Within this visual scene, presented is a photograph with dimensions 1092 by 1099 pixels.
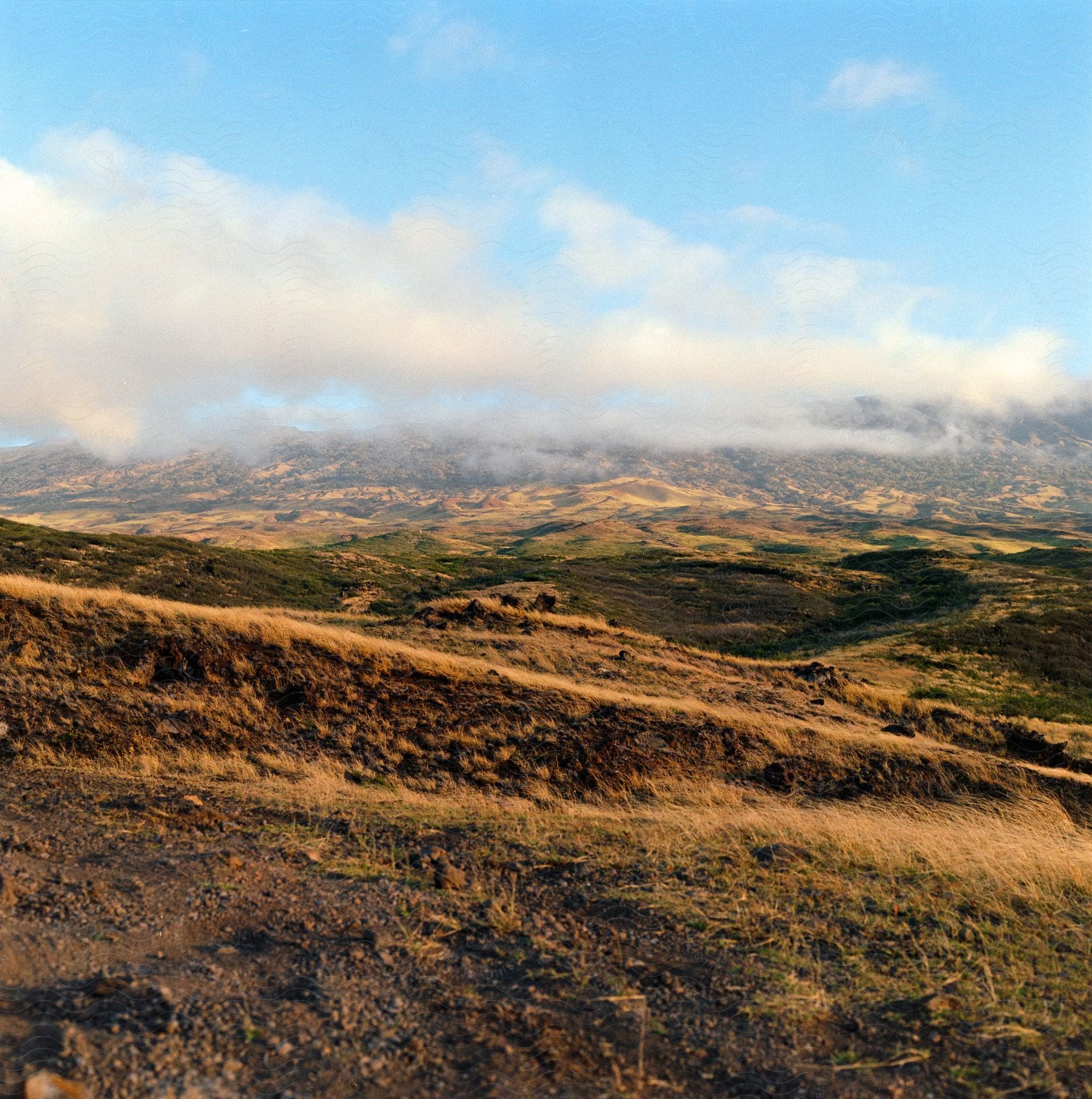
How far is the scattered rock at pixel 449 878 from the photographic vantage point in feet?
26.3

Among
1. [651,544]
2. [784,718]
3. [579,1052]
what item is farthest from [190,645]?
[651,544]

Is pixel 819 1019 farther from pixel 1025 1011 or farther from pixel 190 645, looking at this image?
pixel 190 645

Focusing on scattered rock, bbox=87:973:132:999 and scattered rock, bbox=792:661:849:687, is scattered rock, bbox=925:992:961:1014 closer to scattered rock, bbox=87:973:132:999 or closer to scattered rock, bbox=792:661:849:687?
scattered rock, bbox=87:973:132:999

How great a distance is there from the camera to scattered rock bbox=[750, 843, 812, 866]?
9.32 m

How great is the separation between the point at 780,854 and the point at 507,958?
472 centimetres

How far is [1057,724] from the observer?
83.0 feet

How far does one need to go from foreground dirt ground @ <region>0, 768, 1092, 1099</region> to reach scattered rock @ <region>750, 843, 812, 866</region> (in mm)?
41

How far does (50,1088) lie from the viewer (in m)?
4.22

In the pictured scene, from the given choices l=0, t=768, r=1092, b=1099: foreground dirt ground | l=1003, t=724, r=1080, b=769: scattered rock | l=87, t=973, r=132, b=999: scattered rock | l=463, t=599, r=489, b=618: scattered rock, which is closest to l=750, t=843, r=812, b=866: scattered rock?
l=0, t=768, r=1092, b=1099: foreground dirt ground

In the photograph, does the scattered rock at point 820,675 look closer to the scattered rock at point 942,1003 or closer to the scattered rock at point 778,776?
the scattered rock at point 778,776

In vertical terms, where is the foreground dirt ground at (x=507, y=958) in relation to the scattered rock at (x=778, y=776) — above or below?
above

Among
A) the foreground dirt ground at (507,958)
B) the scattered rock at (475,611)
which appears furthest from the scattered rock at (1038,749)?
the scattered rock at (475,611)

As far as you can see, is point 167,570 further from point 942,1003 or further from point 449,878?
point 942,1003

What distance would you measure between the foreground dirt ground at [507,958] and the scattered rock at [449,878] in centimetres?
3
